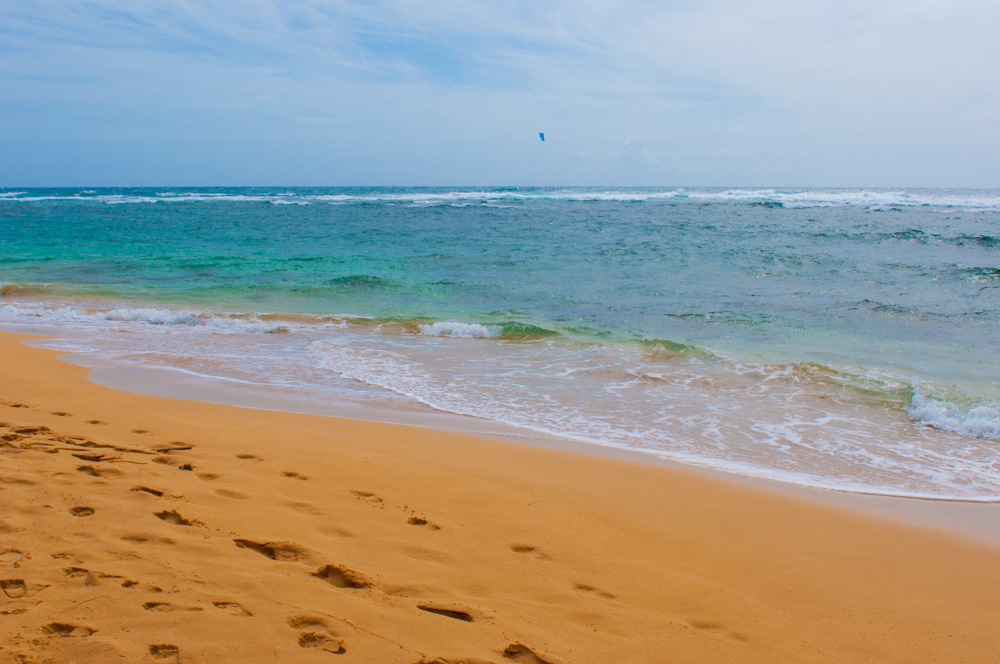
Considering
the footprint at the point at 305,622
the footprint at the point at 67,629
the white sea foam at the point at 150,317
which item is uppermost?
the white sea foam at the point at 150,317

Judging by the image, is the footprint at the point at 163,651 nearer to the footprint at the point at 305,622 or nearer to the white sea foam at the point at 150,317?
the footprint at the point at 305,622

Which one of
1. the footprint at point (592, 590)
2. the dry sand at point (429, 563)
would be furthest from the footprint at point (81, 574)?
the footprint at point (592, 590)

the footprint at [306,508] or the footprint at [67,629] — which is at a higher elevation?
the footprint at [67,629]

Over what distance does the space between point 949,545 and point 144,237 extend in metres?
29.7

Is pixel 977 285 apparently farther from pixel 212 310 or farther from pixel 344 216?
pixel 344 216

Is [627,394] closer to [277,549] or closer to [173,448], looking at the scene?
[173,448]

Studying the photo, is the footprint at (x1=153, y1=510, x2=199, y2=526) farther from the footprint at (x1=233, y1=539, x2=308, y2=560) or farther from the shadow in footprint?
the shadow in footprint

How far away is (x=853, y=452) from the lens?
5078mm

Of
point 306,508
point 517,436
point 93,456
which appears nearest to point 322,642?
point 306,508

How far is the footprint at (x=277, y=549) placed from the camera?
2.67 m

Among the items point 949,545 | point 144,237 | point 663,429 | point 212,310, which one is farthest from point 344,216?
point 949,545

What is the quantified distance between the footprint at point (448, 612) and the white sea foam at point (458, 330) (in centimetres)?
747

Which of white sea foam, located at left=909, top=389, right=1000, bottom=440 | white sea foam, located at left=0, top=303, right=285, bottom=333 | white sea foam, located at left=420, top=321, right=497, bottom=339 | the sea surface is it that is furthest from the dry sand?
white sea foam, located at left=0, top=303, right=285, bottom=333

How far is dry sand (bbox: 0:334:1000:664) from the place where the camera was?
2166mm
